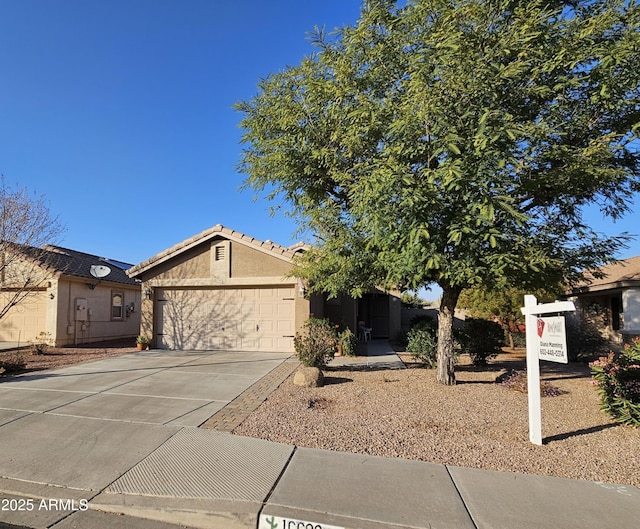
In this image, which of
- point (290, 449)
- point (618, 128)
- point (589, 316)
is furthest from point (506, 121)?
point (589, 316)

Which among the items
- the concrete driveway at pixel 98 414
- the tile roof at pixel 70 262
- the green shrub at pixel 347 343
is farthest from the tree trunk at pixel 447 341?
the tile roof at pixel 70 262

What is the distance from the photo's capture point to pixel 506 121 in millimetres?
5641

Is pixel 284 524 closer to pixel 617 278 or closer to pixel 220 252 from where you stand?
pixel 220 252

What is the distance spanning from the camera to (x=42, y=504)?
3.70 metres

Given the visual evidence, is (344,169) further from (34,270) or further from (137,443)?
(34,270)

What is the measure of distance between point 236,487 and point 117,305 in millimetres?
18213

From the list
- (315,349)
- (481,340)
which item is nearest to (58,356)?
(315,349)

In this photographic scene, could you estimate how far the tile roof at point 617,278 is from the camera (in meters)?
13.3

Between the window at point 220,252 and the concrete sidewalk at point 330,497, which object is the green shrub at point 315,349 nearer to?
the concrete sidewalk at point 330,497

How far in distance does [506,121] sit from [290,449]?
534cm

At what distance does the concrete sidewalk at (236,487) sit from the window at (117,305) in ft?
47.1

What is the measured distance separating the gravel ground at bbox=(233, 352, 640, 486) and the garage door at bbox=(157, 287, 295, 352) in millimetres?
5485

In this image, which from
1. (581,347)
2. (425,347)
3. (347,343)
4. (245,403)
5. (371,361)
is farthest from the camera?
(581,347)

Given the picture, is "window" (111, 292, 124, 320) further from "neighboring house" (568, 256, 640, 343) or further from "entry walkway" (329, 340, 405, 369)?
"neighboring house" (568, 256, 640, 343)
